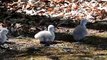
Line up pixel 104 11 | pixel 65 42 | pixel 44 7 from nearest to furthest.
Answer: pixel 65 42, pixel 104 11, pixel 44 7

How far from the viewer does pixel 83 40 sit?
32.8 ft

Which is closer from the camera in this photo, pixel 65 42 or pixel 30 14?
pixel 65 42

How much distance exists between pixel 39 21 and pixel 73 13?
1.13m

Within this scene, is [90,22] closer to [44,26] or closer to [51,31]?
[44,26]

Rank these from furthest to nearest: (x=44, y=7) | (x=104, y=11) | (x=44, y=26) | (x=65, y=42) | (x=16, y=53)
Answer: (x=44, y=7)
(x=104, y=11)
(x=44, y=26)
(x=65, y=42)
(x=16, y=53)

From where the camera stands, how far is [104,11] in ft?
39.8

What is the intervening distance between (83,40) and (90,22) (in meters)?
1.68

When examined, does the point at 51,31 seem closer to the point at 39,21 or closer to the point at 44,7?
the point at 39,21

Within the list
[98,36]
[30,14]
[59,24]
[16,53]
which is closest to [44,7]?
[30,14]

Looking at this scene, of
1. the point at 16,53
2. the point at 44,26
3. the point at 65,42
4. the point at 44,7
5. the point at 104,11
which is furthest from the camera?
the point at 44,7

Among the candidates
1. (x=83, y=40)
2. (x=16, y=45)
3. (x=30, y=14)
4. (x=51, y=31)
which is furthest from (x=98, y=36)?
(x=30, y=14)

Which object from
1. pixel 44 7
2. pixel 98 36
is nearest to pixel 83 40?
pixel 98 36

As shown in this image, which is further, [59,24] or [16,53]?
[59,24]

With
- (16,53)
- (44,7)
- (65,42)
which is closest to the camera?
(16,53)
